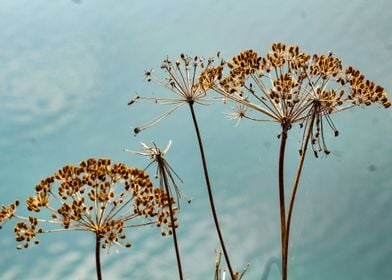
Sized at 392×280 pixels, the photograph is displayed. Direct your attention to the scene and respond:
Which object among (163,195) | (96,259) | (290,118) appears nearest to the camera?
(96,259)

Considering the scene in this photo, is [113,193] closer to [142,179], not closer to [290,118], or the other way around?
[142,179]

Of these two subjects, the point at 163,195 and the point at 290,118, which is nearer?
the point at 290,118

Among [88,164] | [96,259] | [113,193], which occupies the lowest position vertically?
[96,259]

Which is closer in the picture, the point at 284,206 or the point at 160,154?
the point at 284,206

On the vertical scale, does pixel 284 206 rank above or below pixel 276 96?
below

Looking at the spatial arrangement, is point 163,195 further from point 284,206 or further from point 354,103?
point 354,103

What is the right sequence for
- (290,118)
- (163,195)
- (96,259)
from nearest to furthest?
(96,259)
(290,118)
(163,195)

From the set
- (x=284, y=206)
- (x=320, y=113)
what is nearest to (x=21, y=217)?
(x=284, y=206)

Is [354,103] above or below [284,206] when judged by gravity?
above

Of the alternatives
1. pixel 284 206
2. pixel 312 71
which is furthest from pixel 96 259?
pixel 312 71
